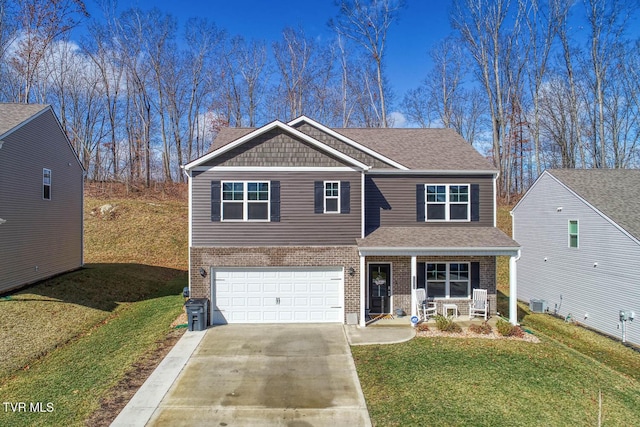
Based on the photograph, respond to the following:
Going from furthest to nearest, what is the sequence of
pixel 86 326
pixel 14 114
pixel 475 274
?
pixel 14 114, pixel 475 274, pixel 86 326

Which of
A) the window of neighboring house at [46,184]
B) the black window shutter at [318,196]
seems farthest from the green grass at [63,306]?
the black window shutter at [318,196]

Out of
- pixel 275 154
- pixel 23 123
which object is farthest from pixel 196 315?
pixel 23 123

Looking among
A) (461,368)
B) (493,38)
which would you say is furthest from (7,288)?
(493,38)

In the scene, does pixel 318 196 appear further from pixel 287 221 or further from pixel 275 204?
pixel 275 204

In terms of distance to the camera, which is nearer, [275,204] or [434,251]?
[434,251]

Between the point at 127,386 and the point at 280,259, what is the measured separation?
5750mm

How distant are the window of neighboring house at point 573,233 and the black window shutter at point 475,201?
4.94 m

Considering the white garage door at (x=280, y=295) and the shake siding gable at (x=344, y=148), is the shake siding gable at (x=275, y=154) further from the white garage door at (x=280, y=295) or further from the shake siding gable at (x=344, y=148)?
the white garage door at (x=280, y=295)

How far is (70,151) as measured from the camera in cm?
1931

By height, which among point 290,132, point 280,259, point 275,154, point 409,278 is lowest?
point 409,278

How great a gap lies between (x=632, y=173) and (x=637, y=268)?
6.67m

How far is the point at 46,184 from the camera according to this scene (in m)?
16.9

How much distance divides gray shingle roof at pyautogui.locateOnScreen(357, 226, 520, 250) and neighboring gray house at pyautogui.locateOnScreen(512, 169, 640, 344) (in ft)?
13.7

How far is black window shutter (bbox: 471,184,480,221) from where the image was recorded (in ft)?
46.3
